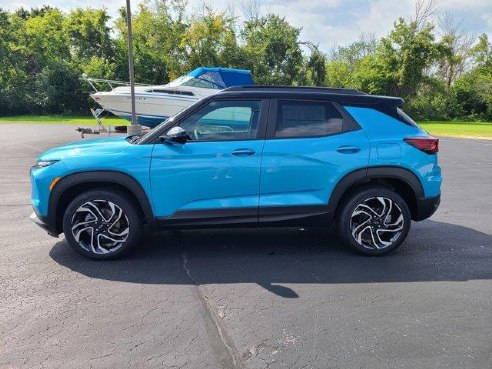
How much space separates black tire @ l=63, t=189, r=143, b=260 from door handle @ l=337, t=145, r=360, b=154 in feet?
7.27

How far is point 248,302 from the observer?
3520mm

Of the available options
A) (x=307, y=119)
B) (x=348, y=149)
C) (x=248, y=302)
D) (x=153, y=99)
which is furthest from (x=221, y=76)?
(x=248, y=302)

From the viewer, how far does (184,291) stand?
3719 mm

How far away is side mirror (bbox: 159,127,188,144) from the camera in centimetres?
418

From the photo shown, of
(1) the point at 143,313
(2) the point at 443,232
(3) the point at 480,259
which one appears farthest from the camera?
(2) the point at 443,232

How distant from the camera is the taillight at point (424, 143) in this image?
453 cm

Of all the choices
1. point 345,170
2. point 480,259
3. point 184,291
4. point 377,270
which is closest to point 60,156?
point 184,291

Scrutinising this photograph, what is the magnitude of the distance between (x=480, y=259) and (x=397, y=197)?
1099 mm

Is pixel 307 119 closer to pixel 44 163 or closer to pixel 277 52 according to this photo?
pixel 44 163

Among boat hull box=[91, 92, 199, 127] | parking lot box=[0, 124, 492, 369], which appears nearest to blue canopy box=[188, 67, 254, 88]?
boat hull box=[91, 92, 199, 127]

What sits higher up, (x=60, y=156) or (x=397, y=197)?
(x=60, y=156)

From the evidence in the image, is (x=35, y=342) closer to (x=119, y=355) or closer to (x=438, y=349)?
(x=119, y=355)

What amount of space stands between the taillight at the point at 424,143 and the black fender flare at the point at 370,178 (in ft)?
0.96

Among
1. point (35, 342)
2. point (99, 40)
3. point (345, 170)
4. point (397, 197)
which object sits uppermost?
point (99, 40)
